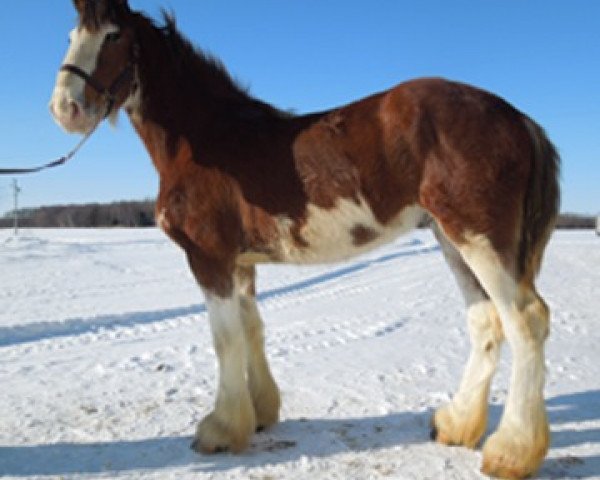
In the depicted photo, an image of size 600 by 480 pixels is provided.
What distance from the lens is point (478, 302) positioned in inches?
127

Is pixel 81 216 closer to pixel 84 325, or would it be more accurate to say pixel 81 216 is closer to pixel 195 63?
pixel 84 325

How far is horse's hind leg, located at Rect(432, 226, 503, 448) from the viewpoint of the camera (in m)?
3.08

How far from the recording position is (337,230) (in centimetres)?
287

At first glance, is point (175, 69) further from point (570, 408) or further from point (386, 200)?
point (570, 408)

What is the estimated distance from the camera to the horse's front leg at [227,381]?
3092 millimetres

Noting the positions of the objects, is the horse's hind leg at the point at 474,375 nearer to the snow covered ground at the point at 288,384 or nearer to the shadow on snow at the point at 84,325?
the snow covered ground at the point at 288,384

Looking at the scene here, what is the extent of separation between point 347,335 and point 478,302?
3157mm

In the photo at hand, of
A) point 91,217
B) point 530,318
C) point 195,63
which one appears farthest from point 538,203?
point 91,217

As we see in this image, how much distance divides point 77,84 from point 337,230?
68.1 inches

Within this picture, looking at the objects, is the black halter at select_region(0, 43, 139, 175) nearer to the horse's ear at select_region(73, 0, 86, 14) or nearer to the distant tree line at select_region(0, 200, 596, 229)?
the horse's ear at select_region(73, 0, 86, 14)

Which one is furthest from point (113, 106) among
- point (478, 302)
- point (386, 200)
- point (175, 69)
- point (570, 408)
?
point (570, 408)

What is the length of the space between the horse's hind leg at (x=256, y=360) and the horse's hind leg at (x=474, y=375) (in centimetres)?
111

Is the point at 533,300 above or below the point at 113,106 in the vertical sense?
below

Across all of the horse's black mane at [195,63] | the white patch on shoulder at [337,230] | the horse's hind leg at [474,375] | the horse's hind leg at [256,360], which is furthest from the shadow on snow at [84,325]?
the horse's hind leg at [474,375]
